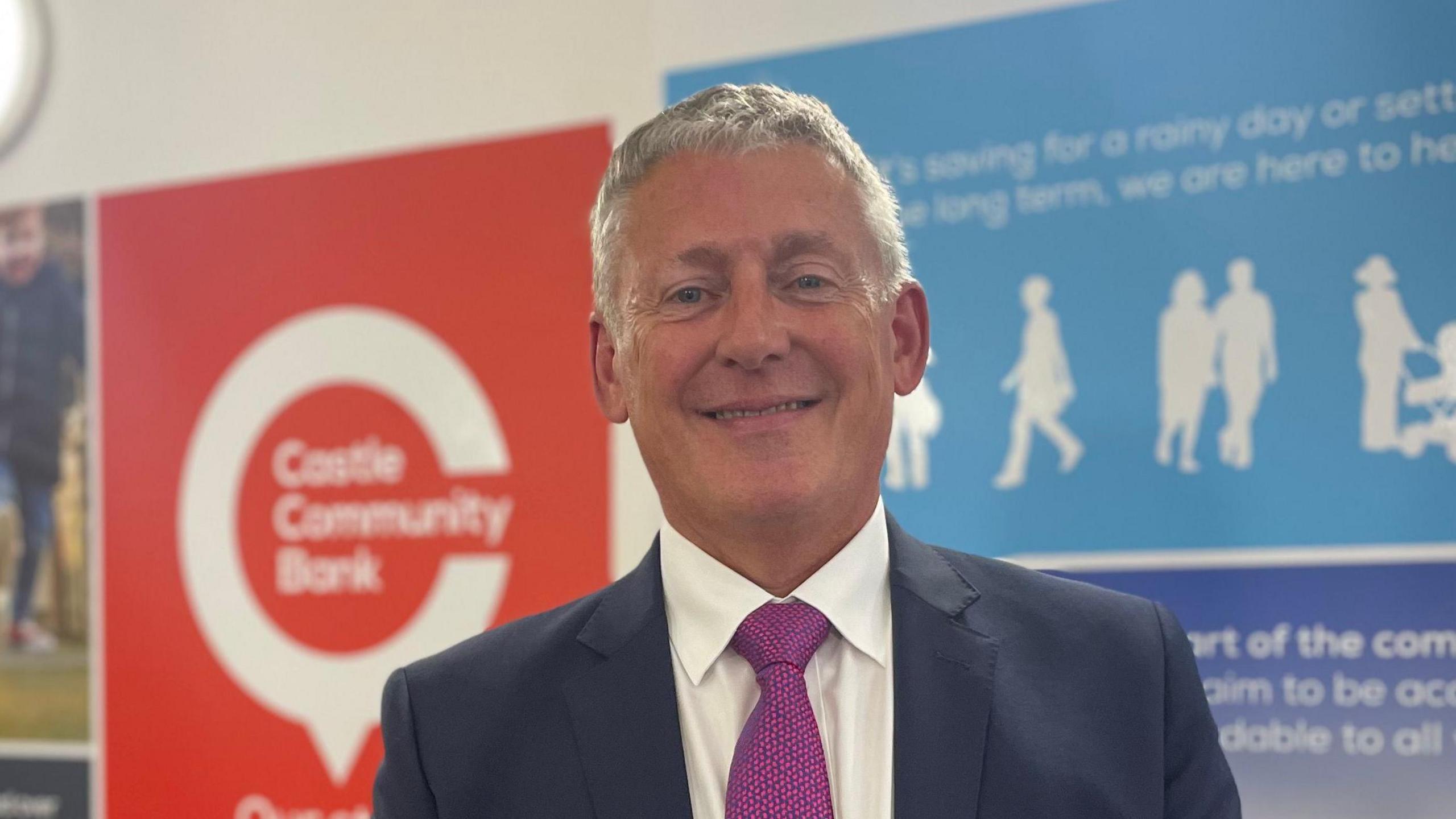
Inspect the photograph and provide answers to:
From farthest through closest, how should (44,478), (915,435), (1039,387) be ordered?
(44,478) < (915,435) < (1039,387)

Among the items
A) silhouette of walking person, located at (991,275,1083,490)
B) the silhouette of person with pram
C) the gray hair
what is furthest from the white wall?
the gray hair

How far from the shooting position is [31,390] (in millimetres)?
3395

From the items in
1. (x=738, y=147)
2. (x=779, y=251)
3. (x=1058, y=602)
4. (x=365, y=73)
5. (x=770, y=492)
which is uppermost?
(x=365, y=73)

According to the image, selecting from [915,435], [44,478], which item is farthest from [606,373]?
[44,478]

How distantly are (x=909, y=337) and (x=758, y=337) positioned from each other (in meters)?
0.24

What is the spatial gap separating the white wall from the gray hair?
3.38 feet

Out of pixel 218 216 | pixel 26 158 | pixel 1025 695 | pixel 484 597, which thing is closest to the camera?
pixel 1025 695

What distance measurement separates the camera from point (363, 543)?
303 cm

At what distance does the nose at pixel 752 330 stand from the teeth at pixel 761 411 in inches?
1.7

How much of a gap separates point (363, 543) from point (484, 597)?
322 mm

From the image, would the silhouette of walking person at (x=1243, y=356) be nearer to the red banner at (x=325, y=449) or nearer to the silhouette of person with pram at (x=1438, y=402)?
the silhouette of person with pram at (x=1438, y=402)

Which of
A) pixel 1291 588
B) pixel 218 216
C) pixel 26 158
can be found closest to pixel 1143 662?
pixel 1291 588

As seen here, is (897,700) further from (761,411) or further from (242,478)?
(242,478)

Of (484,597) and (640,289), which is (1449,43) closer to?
(640,289)
